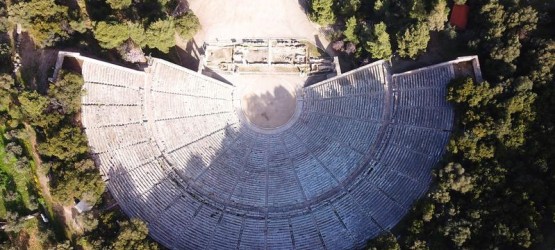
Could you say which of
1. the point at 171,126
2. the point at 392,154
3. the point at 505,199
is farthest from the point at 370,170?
the point at 171,126

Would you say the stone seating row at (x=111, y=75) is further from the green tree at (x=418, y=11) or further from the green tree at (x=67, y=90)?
the green tree at (x=418, y=11)

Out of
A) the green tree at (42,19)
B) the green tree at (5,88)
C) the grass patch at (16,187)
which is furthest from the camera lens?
the green tree at (42,19)

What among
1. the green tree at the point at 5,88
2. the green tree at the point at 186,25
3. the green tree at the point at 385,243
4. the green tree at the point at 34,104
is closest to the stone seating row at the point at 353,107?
the green tree at the point at 385,243

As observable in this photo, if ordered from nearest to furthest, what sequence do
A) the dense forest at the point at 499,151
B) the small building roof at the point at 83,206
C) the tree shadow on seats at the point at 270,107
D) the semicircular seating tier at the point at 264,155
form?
the dense forest at the point at 499,151
the small building roof at the point at 83,206
the semicircular seating tier at the point at 264,155
the tree shadow on seats at the point at 270,107

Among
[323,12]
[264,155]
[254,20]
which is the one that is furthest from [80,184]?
[323,12]

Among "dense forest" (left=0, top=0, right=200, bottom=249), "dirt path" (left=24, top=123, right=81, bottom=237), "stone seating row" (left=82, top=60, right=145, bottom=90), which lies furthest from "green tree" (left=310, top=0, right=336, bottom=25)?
"dirt path" (left=24, top=123, right=81, bottom=237)

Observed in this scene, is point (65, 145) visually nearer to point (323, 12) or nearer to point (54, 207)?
point (54, 207)
